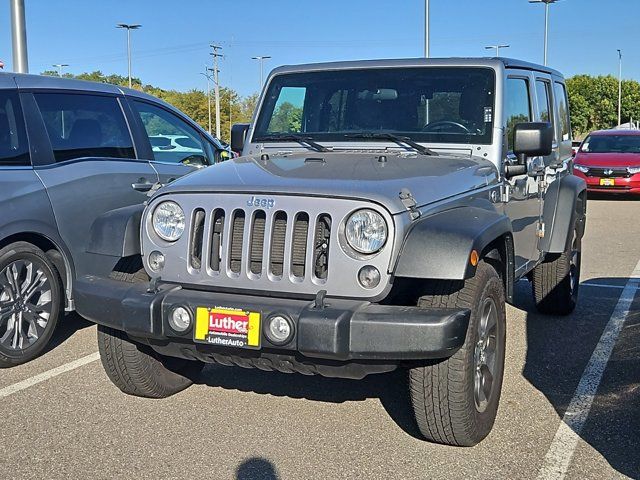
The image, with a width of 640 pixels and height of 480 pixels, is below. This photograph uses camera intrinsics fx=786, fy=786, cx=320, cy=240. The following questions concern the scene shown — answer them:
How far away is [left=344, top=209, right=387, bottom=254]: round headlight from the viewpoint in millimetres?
3510

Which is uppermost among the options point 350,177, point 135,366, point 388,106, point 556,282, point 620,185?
point 388,106

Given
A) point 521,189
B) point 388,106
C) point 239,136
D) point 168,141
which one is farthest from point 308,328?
point 168,141

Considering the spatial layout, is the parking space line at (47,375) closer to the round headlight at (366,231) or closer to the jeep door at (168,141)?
the jeep door at (168,141)

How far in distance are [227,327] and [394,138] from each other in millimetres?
1893

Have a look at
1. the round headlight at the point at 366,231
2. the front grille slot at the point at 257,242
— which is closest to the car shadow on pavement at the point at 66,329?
the front grille slot at the point at 257,242

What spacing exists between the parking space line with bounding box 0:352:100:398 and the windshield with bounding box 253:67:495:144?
1.92m

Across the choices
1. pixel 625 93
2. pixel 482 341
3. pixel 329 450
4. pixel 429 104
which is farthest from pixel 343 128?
pixel 625 93

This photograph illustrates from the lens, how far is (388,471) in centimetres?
365

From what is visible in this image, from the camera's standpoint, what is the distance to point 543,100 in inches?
245

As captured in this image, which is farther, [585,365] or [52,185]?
[52,185]

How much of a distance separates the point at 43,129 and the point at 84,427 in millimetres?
2360

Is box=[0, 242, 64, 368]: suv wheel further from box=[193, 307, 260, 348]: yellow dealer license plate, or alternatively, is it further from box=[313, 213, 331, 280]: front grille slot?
box=[313, 213, 331, 280]: front grille slot

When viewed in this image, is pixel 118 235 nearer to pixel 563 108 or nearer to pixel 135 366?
pixel 135 366

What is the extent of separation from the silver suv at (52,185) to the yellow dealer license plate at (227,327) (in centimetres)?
119
